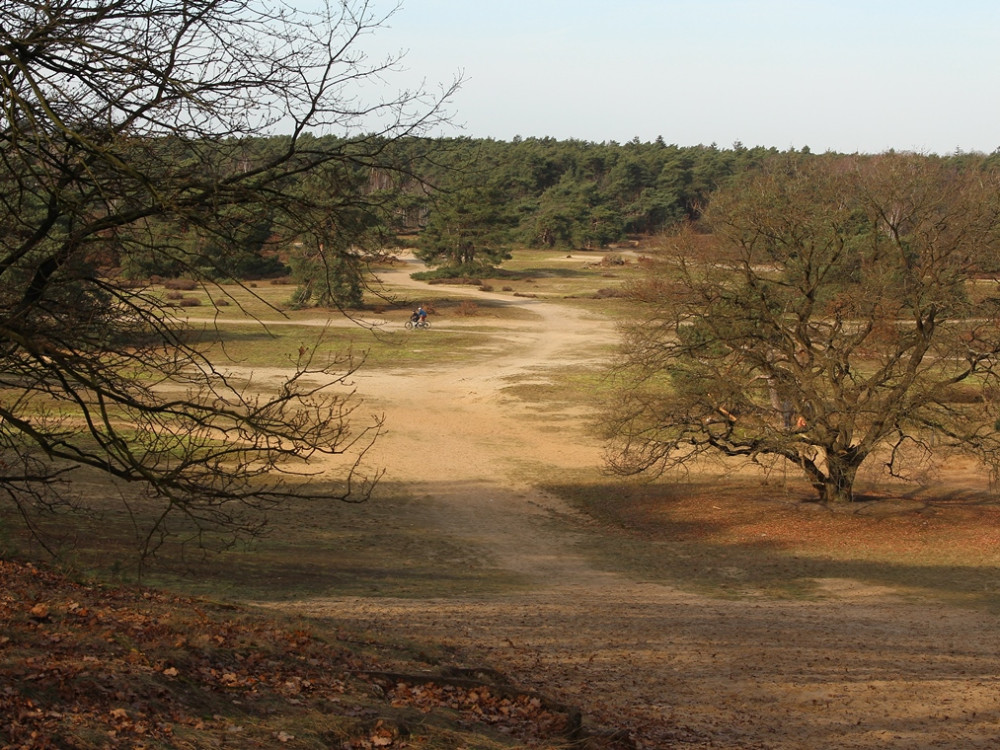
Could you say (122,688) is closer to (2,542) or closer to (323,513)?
(2,542)

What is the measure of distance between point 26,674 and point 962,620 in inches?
485

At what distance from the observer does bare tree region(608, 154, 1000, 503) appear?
1872cm

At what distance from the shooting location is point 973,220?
18.3 metres

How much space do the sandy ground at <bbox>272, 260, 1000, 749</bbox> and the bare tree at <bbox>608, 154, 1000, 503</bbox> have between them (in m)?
4.01

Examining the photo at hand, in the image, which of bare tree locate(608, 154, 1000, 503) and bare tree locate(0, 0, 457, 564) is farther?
bare tree locate(608, 154, 1000, 503)

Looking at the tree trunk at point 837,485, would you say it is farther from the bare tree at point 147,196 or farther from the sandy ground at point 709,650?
the bare tree at point 147,196

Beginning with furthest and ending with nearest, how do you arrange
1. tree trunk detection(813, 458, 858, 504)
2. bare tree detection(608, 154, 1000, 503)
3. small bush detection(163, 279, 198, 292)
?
small bush detection(163, 279, 198, 292)
tree trunk detection(813, 458, 858, 504)
bare tree detection(608, 154, 1000, 503)

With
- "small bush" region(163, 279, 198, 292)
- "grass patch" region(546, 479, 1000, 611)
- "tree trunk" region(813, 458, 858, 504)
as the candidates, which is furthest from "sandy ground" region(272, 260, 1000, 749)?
"small bush" region(163, 279, 198, 292)

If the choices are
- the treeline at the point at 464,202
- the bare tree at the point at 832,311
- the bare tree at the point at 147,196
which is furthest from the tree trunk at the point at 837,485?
the bare tree at the point at 147,196

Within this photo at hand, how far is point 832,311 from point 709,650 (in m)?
9.71

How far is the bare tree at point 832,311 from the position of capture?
18.7m

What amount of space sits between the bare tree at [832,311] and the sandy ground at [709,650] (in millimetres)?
4013

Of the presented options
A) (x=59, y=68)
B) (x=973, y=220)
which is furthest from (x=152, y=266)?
(x=973, y=220)

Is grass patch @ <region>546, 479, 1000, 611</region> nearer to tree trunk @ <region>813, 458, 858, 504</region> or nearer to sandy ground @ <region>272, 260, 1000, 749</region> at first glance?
tree trunk @ <region>813, 458, 858, 504</region>
